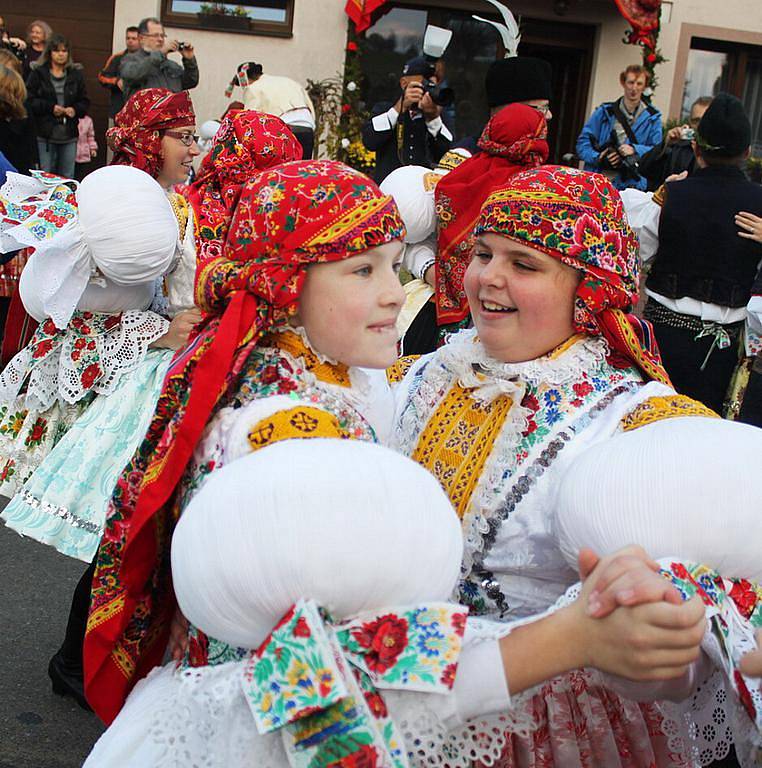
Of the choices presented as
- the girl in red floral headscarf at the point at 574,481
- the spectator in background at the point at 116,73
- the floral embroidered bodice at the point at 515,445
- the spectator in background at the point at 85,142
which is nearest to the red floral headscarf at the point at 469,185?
the girl in red floral headscarf at the point at 574,481

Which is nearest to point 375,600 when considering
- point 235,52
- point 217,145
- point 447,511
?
point 447,511

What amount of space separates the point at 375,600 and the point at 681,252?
3614 millimetres

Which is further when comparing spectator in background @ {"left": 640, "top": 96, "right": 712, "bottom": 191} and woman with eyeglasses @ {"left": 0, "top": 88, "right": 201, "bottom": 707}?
spectator in background @ {"left": 640, "top": 96, "right": 712, "bottom": 191}

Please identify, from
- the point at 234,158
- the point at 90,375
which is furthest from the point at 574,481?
the point at 234,158

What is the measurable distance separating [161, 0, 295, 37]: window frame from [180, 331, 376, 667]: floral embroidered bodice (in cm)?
896

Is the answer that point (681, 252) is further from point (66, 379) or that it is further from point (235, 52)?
point (235, 52)

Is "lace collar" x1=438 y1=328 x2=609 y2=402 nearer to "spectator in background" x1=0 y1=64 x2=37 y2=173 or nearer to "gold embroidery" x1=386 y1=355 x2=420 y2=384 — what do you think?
"gold embroidery" x1=386 y1=355 x2=420 y2=384

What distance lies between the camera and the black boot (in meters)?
3.09

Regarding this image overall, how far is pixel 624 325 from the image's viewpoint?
200cm

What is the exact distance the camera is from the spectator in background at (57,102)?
348 inches

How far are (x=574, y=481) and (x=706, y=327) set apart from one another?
3.33 m

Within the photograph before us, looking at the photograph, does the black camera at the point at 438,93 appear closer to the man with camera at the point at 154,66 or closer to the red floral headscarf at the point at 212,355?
the man with camera at the point at 154,66

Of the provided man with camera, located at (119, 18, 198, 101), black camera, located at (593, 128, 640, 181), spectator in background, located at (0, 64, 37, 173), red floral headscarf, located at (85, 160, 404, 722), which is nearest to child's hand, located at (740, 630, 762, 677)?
red floral headscarf, located at (85, 160, 404, 722)

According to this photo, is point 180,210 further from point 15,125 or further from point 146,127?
point 15,125
